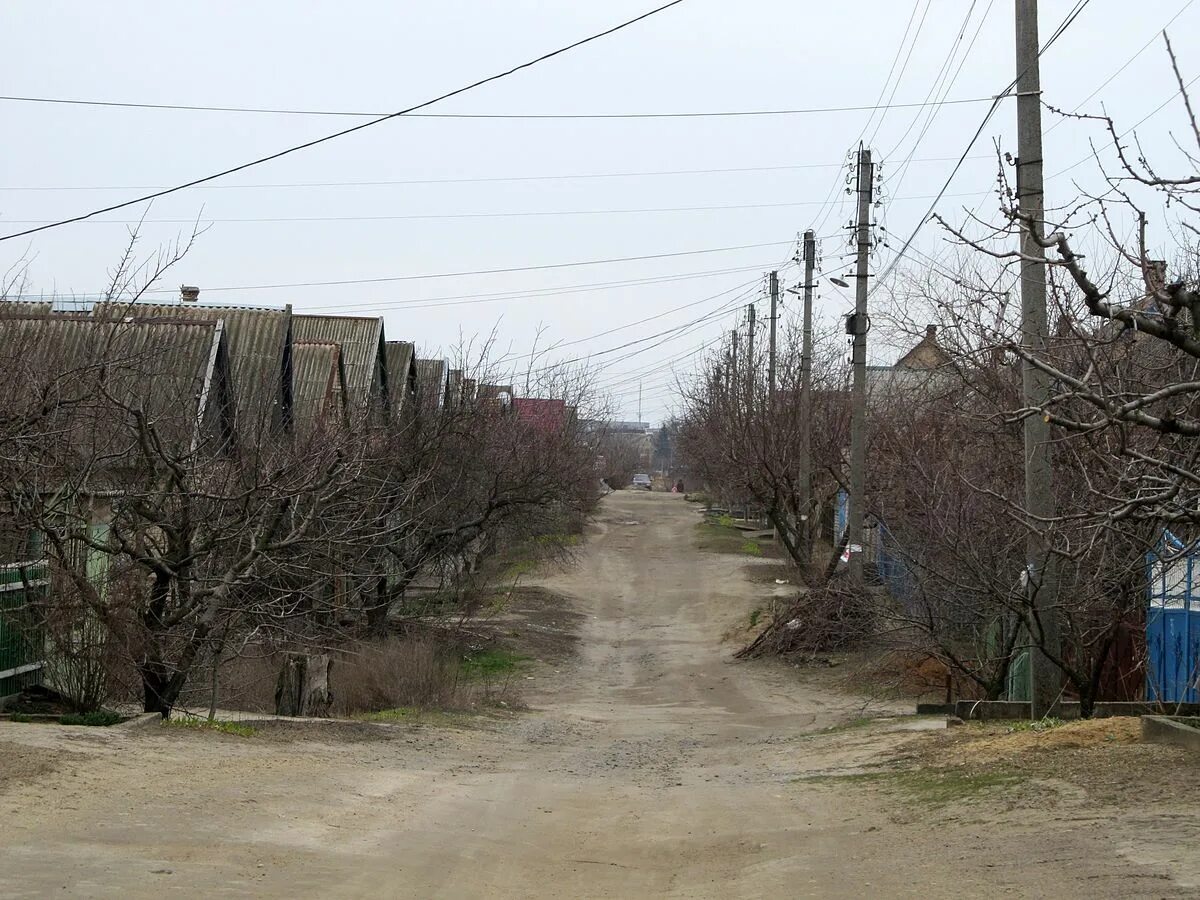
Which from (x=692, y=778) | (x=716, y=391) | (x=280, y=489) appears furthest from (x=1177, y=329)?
(x=716, y=391)

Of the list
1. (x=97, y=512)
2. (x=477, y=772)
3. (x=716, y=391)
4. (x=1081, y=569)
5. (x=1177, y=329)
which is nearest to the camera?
(x=1177, y=329)

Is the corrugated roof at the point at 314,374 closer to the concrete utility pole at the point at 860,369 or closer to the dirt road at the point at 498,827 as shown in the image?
the concrete utility pole at the point at 860,369

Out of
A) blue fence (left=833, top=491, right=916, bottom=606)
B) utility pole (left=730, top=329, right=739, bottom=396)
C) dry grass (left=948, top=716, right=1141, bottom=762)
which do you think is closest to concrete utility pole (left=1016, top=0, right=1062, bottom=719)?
dry grass (left=948, top=716, right=1141, bottom=762)

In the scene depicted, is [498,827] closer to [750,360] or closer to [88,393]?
[88,393]

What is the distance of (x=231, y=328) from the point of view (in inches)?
1003

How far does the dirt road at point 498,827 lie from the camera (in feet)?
20.5

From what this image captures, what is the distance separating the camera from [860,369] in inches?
904

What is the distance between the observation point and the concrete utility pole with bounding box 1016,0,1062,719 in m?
11.5

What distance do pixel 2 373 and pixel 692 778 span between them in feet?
24.0

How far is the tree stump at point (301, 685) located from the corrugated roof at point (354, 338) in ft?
46.1

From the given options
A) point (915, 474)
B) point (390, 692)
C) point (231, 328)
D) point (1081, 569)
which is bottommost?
point (390, 692)

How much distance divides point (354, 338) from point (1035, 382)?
2272 cm

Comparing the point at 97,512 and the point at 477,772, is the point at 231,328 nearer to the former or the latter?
the point at 97,512

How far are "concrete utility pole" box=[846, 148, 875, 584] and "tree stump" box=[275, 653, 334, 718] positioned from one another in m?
10.5
